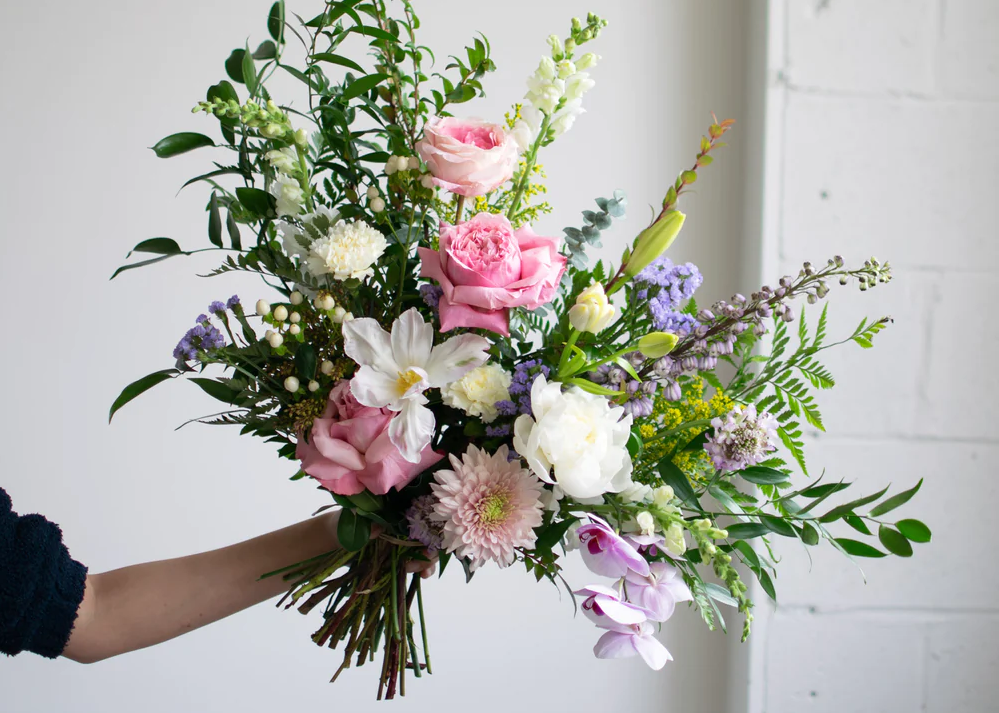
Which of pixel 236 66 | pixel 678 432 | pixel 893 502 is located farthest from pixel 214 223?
pixel 893 502

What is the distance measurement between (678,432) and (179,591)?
1.87ft

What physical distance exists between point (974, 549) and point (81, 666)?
1.49 meters

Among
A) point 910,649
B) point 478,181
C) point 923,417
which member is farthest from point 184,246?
point 910,649

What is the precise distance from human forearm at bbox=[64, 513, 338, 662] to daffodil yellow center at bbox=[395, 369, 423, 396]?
0.31m

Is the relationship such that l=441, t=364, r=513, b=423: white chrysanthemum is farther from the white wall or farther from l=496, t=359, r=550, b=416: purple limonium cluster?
the white wall

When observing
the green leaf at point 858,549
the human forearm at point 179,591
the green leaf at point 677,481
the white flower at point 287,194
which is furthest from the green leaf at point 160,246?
the green leaf at point 858,549

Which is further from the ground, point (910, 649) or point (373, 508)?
point (373, 508)

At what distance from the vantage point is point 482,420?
2.07ft

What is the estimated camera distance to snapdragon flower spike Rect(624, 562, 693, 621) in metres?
0.59

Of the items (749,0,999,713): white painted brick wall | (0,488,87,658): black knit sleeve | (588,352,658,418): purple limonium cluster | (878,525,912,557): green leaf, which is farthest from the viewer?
(749,0,999,713): white painted brick wall

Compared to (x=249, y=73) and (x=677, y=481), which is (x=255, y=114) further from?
(x=677, y=481)

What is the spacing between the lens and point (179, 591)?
2.73 ft

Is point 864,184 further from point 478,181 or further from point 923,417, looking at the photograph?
point 478,181

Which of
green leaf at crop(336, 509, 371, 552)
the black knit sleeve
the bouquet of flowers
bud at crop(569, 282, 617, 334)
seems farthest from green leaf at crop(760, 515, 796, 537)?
the black knit sleeve
